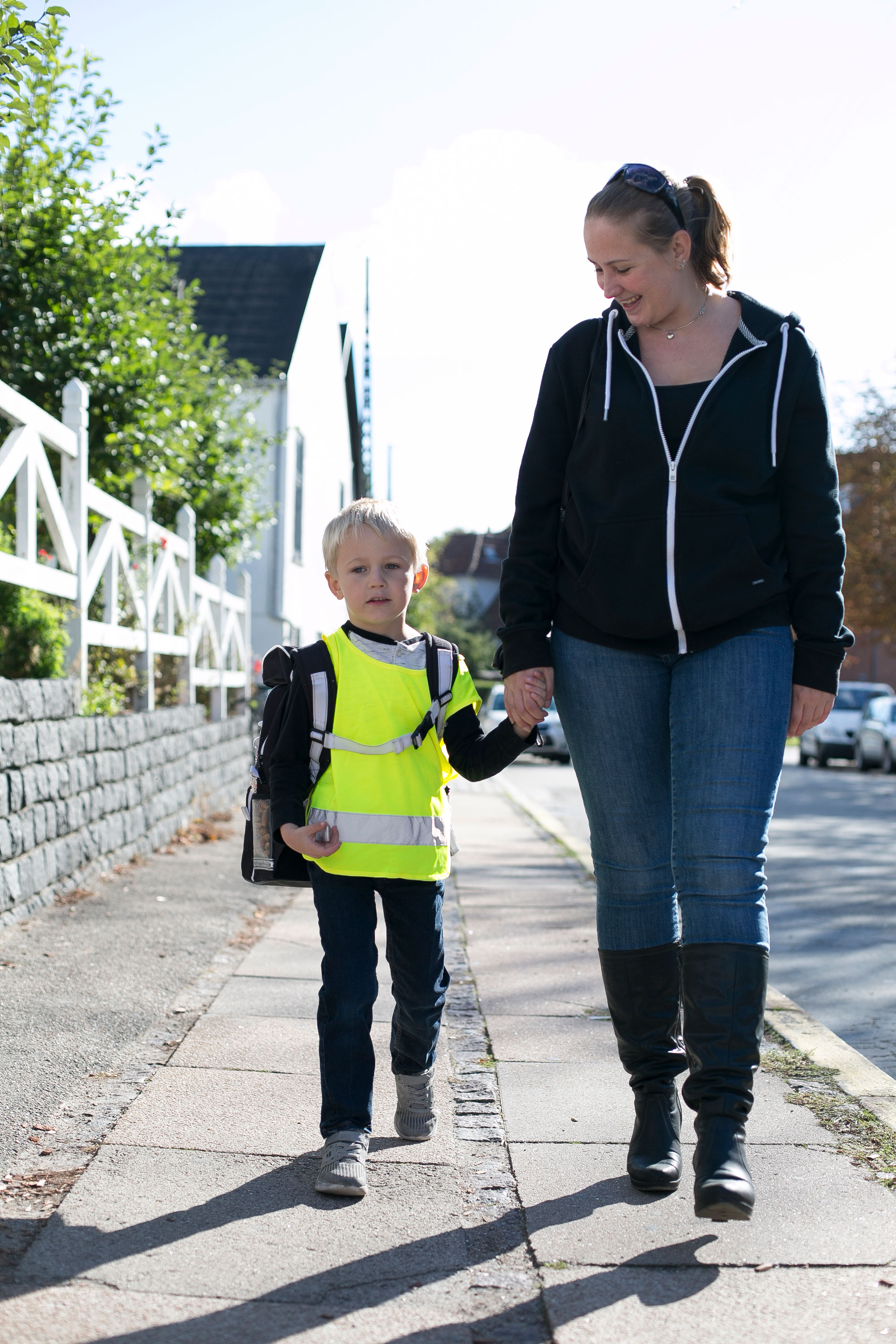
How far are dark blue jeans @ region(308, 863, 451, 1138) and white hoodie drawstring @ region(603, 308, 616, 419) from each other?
104cm

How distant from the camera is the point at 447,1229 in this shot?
2.40 meters

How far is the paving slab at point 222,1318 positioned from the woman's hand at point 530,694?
1.09 meters

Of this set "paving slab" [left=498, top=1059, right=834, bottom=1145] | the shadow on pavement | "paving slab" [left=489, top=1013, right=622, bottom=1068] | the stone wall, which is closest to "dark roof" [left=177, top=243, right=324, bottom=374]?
the stone wall

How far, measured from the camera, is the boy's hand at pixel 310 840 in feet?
8.93

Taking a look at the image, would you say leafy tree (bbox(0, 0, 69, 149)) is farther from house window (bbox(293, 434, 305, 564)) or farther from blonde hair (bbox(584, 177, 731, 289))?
house window (bbox(293, 434, 305, 564))

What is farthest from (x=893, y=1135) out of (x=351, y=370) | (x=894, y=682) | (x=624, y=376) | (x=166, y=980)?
(x=894, y=682)

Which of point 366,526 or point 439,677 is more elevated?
point 366,526

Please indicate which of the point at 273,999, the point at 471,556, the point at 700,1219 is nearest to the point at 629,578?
the point at 700,1219

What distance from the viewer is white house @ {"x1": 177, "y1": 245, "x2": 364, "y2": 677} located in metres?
19.6

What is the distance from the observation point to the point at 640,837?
2.70 metres

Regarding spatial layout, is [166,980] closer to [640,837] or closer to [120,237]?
[640,837]

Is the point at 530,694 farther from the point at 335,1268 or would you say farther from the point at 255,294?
the point at 255,294

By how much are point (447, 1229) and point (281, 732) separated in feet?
3.39

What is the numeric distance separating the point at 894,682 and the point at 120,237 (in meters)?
56.0
